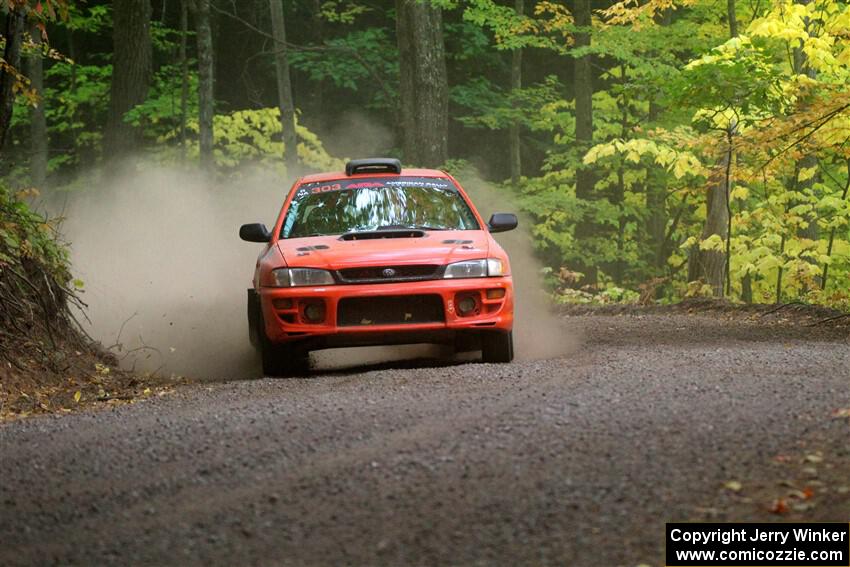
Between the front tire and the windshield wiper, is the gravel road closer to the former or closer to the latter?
the front tire

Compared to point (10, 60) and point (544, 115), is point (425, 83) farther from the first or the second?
point (10, 60)

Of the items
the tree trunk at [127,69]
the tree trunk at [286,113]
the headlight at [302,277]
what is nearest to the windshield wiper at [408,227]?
the headlight at [302,277]

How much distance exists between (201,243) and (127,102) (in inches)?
247

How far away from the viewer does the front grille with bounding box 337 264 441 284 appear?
32.6 ft

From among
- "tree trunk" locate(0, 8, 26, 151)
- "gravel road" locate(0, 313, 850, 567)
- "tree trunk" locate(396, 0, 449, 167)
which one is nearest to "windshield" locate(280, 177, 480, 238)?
"gravel road" locate(0, 313, 850, 567)

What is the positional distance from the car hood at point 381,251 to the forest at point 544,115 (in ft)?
9.77

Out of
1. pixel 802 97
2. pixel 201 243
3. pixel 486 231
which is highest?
pixel 802 97

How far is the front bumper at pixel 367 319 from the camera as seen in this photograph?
9891 mm

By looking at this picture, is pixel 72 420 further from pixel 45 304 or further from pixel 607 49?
pixel 607 49

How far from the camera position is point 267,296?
397 inches

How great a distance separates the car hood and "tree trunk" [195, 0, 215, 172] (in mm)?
16766

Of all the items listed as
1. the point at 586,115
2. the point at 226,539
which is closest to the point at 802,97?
the point at 226,539

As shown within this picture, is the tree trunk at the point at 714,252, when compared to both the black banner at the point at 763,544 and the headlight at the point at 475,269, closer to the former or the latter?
the headlight at the point at 475,269

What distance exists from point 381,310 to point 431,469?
13.8ft
